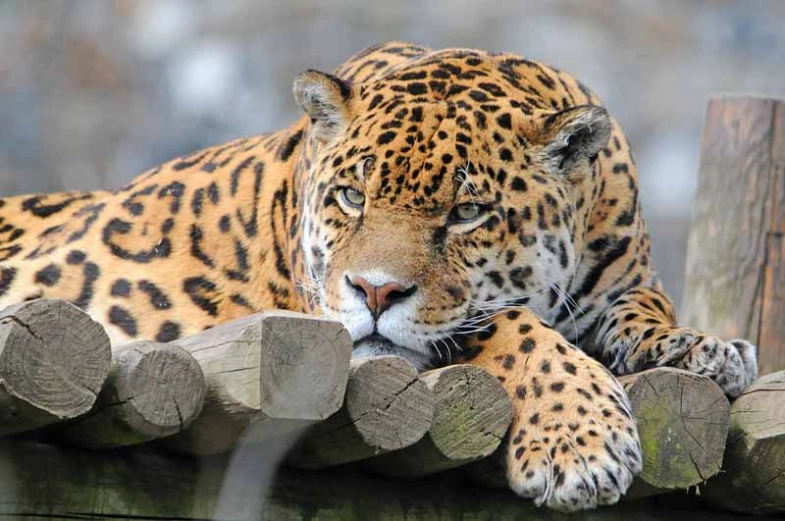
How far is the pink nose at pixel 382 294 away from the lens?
4.86m

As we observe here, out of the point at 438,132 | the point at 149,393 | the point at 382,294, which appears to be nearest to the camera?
the point at 149,393

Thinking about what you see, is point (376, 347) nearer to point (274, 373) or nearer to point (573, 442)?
point (573, 442)

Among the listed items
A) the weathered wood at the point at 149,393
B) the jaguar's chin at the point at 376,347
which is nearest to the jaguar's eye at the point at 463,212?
the jaguar's chin at the point at 376,347

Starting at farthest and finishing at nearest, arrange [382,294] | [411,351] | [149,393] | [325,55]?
[325,55]
[411,351]
[382,294]
[149,393]

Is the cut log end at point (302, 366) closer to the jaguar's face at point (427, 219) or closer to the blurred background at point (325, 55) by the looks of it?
the jaguar's face at point (427, 219)

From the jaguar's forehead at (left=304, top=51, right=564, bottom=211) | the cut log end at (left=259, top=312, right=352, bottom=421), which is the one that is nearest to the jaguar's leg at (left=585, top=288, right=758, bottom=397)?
the jaguar's forehead at (left=304, top=51, right=564, bottom=211)

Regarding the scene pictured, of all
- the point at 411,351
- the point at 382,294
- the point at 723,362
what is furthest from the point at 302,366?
the point at 723,362

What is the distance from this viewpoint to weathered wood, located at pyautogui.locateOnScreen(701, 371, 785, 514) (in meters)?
4.74

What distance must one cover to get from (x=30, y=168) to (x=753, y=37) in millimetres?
11144

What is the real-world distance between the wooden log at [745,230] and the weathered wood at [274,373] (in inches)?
184

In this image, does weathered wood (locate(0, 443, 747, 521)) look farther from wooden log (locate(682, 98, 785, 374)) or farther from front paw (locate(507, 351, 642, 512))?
wooden log (locate(682, 98, 785, 374))

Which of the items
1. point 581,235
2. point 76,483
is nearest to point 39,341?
A: point 76,483

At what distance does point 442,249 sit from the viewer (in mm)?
5055

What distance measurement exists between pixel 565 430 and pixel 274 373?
99 centimetres
